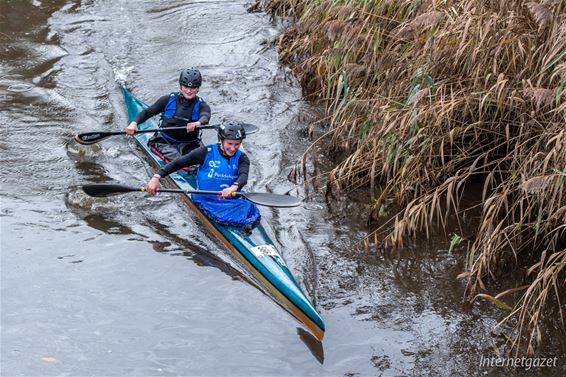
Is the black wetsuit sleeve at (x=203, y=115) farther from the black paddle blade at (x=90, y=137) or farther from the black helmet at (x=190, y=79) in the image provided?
the black paddle blade at (x=90, y=137)

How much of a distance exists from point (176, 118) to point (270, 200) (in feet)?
7.01

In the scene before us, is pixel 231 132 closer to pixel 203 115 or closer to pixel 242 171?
pixel 242 171

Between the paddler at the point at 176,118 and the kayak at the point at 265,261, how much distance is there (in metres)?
0.70

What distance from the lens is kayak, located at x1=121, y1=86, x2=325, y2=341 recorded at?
19.2ft

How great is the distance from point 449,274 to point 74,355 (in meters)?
3.17

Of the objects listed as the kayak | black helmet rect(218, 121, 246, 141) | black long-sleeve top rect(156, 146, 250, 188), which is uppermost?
black helmet rect(218, 121, 246, 141)

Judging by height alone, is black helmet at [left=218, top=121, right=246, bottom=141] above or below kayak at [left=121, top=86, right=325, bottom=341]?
above

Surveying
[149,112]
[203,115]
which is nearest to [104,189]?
[149,112]

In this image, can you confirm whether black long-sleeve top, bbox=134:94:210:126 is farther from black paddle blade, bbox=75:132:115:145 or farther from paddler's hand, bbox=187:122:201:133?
black paddle blade, bbox=75:132:115:145

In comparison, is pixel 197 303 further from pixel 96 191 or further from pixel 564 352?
pixel 564 352

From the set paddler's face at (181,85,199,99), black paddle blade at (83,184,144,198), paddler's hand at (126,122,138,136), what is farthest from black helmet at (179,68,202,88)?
black paddle blade at (83,184,144,198)

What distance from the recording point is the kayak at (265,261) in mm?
5844

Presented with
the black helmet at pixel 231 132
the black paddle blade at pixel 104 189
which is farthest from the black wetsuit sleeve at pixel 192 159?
the black paddle blade at pixel 104 189

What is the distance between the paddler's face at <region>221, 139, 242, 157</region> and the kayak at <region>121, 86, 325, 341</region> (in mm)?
674
